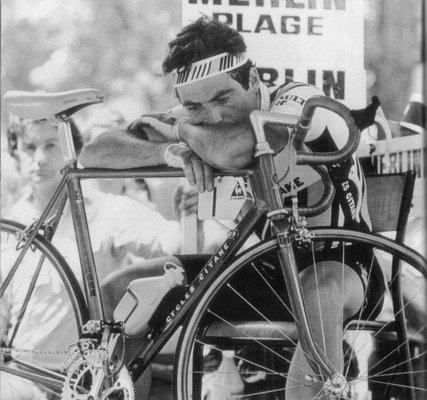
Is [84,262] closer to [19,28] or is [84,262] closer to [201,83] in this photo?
[201,83]

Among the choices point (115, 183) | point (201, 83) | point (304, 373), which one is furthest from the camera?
point (115, 183)

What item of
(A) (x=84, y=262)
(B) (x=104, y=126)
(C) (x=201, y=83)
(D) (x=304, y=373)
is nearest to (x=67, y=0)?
(B) (x=104, y=126)

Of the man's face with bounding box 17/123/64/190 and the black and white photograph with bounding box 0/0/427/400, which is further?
the man's face with bounding box 17/123/64/190

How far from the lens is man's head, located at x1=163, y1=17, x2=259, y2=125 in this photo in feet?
5.72

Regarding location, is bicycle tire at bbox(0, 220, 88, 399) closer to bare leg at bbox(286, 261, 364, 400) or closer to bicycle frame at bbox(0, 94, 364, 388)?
bicycle frame at bbox(0, 94, 364, 388)

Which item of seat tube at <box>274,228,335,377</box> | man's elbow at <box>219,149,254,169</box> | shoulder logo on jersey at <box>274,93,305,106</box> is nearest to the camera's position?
seat tube at <box>274,228,335,377</box>

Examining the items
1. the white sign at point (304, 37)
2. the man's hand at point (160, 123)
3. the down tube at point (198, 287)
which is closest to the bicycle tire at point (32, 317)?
the down tube at point (198, 287)

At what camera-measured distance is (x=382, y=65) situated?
6.32 feet

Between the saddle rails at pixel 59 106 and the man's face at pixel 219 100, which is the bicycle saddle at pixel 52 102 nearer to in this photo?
the saddle rails at pixel 59 106

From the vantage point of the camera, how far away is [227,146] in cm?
167

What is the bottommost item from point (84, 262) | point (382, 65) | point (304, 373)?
point (304, 373)

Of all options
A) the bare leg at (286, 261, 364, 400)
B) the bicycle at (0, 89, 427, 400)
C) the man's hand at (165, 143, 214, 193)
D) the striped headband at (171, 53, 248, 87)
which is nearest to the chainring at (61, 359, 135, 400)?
the bicycle at (0, 89, 427, 400)

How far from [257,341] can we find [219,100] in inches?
28.7

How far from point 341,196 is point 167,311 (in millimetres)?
611
